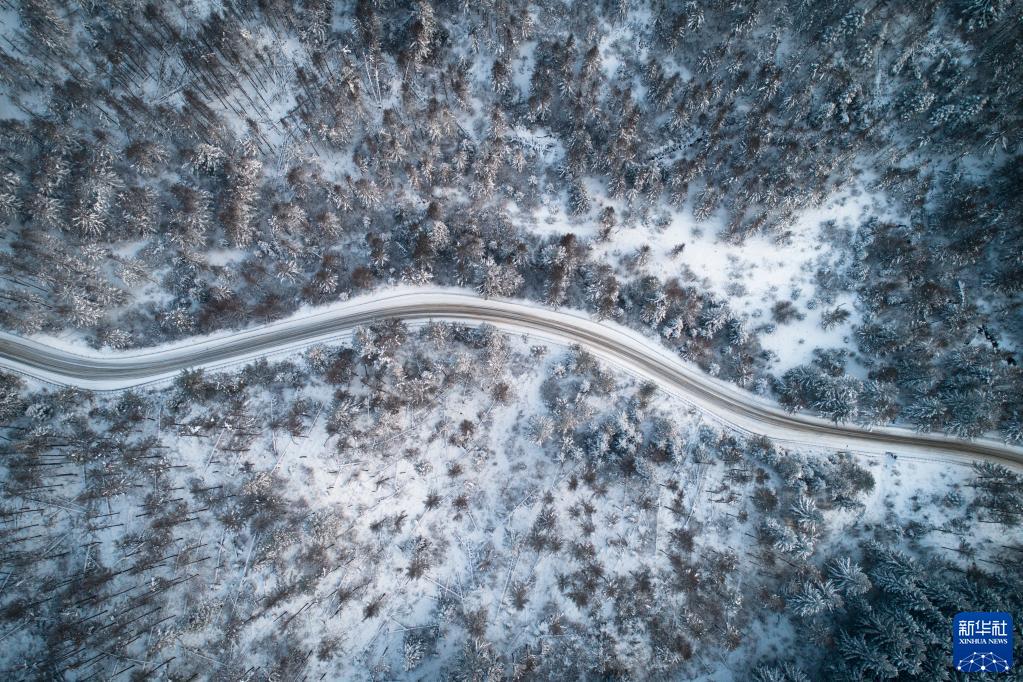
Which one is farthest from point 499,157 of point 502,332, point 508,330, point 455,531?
point 455,531

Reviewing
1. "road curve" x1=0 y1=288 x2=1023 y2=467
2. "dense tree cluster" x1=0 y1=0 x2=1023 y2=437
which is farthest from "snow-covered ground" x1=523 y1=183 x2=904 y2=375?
"road curve" x1=0 y1=288 x2=1023 y2=467

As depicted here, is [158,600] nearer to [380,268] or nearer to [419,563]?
[419,563]

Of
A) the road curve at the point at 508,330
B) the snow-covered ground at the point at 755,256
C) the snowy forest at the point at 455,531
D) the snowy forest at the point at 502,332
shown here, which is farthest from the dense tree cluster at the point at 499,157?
the snowy forest at the point at 455,531

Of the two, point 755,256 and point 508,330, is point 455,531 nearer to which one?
point 508,330

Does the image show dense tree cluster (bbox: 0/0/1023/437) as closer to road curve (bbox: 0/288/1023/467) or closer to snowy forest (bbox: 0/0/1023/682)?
snowy forest (bbox: 0/0/1023/682)

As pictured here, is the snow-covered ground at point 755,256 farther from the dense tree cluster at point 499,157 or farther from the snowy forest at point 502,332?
the dense tree cluster at point 499,157
